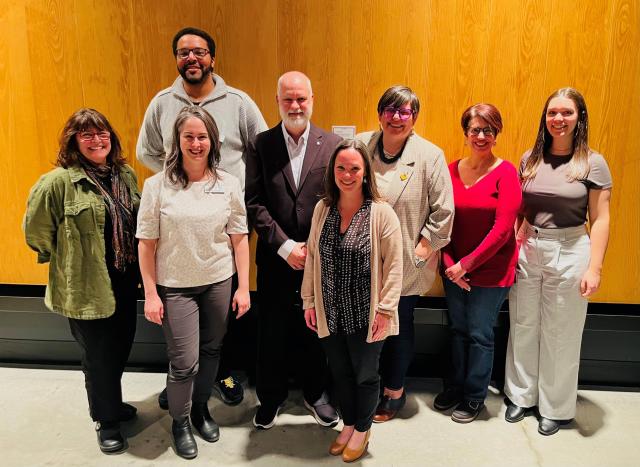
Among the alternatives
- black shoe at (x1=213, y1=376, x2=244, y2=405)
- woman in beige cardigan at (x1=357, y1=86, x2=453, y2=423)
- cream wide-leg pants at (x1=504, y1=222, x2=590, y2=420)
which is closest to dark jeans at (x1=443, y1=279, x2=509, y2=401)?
cream wide-leg pants at (x1=504, y1=222, x2=590, y2=420)

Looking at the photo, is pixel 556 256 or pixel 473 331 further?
pixel 473 331

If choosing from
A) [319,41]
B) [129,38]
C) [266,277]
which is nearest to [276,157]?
[266,277]

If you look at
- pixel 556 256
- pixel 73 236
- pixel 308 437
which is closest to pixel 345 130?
pixel 556 256

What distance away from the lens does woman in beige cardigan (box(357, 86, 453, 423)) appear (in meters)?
2.26

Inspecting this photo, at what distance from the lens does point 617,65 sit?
8.87 feet

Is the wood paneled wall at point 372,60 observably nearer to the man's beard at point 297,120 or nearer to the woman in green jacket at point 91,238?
the man's beard at point 297,120

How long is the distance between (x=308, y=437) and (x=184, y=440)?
627mm

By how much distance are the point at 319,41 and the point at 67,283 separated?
1.89 meters

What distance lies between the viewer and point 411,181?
90.7 inches

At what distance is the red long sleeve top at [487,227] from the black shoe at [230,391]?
141cm

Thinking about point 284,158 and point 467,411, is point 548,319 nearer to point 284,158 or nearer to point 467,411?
point 467,411

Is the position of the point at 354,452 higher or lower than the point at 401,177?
lower

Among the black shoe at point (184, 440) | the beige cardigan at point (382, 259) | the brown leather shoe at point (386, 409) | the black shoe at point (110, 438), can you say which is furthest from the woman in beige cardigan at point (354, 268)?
the black shoe at point (110, 438)

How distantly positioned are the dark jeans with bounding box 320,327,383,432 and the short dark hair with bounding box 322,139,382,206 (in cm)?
59
